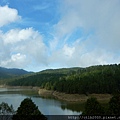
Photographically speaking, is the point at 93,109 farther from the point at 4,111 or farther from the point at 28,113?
the point at 4,111

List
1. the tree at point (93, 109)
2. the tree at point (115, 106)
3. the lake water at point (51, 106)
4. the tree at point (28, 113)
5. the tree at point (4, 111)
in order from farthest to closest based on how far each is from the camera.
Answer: the lake water at point (51, 106) → the tree at point (4, 111) → the tree at point (93, 109) → the tree at point (115, 106) → the tree at point (28, 113)

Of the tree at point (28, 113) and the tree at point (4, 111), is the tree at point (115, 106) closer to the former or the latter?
the tree at point (28, 113)

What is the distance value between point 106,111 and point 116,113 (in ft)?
3.79

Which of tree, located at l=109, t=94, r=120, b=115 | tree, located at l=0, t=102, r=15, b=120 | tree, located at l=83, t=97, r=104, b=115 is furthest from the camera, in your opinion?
tree, located at l=0, t=102, r=15, b=120

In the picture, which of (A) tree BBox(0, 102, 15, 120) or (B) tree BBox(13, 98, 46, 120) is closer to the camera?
(B) tree BBox(13, 98, 46, 120)

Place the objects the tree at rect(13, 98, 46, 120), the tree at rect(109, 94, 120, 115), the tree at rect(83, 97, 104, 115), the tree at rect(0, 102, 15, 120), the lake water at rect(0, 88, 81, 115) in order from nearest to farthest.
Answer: the tree at rect(13, 98, 46, 120)
the tree at rect(109, 94, 120, 115)
the tree at rect(83, 97, 104, 115)
the tree at rect(0, 102, 15, 120)
the lake water at rect(0, 88, 81, 115)

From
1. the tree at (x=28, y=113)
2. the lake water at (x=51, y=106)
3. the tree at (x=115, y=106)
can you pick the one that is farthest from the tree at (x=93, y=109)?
the lake water at (x=51, y=106)

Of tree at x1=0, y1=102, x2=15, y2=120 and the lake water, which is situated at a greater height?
tree at x1=0, y1=102, x2=15, y2=120

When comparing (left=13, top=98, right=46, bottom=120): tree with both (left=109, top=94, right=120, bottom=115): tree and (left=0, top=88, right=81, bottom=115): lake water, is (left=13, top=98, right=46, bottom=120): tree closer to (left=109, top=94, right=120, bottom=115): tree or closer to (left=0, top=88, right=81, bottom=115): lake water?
(left=109, top=94, right=120, bottom=115): tree

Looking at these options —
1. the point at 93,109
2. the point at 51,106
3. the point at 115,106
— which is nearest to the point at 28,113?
the point at 93,109

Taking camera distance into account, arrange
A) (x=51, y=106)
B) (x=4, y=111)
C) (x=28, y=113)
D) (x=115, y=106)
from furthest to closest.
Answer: (x=51, y=106)
(x=4, y=111)
(x=115, y=106)
(x=28, y=113)

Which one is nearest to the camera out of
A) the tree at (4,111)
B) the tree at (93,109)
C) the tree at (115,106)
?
the tree at (115,106)

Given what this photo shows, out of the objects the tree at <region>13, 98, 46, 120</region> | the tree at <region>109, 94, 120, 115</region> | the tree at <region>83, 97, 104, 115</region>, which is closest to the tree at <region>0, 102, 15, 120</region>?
the tree at <region>13, 98, 46, 120</region>

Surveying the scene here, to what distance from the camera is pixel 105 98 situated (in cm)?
8869
